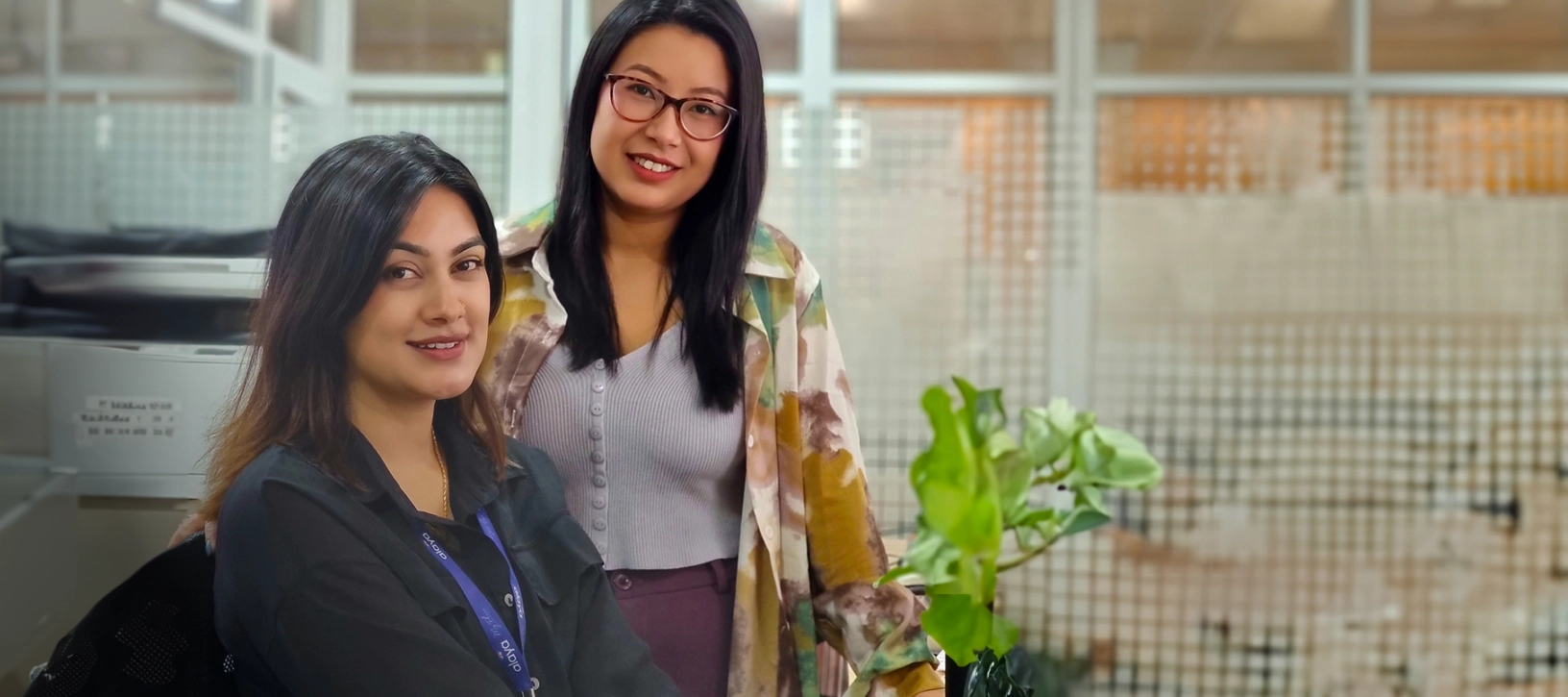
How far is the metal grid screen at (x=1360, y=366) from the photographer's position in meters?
1.93

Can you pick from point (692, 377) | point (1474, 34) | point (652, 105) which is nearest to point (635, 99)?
point (652, 105)

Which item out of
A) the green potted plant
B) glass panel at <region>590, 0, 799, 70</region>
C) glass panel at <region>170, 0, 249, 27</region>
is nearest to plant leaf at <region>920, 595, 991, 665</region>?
the green potted plant

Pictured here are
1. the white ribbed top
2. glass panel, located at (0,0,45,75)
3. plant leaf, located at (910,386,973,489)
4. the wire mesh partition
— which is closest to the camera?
plant leaf, located at (910,386,973,489)

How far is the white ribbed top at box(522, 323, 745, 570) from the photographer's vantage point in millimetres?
985

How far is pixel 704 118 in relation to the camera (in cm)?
101

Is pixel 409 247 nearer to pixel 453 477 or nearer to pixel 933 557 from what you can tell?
pixel 453 477

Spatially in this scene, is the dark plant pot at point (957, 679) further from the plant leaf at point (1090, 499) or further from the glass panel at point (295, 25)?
the glass panel at point (295, 25)

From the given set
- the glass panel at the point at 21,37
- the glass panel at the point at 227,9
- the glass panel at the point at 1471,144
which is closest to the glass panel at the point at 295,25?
the glass panel at the point at 227,9

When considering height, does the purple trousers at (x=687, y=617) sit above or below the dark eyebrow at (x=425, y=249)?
below

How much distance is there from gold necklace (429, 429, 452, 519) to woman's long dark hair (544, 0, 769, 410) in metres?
0.15

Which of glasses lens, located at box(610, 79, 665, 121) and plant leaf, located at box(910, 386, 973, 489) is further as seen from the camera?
glasses lens, located at box(610, 79, 665, 121)

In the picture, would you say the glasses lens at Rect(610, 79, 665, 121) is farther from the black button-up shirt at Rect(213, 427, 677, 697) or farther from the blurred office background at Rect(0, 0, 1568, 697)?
the blurred office background at Rect(0, 0, 1568, 697)

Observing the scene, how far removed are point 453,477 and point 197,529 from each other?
0.65ft

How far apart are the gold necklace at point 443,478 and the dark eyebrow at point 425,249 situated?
141 mm
